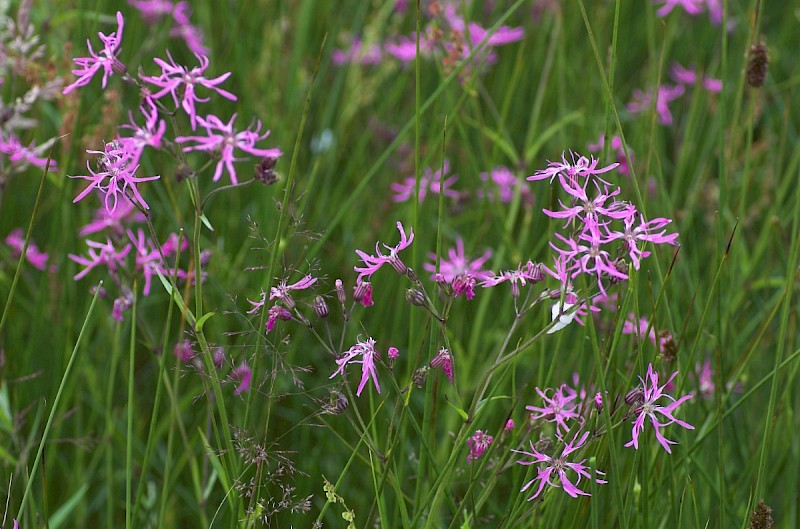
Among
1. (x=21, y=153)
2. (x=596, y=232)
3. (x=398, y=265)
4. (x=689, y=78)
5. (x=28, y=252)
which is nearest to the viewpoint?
(x=596, y=232)

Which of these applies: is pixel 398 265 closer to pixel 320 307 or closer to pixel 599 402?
pixel 320 307

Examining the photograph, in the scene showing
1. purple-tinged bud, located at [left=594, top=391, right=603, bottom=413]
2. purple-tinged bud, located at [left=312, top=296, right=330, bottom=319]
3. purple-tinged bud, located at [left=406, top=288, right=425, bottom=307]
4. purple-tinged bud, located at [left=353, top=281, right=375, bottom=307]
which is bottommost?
purple-tinged bud, located at [left=594, top=391, right=603, bottom=413]

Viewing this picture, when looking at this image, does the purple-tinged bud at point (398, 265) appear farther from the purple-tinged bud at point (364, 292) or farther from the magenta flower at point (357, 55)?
the magenta flower at point (357, 55)

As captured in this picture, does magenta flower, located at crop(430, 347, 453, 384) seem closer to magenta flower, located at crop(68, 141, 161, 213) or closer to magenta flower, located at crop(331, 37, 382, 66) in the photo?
magenta flower, located at crop(68, 141, 161, 213)

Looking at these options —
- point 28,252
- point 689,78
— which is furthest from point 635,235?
point 689,78

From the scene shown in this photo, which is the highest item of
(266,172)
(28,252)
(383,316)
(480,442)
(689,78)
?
(266,172)

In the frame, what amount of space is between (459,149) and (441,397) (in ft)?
3.45

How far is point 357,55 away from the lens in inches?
105

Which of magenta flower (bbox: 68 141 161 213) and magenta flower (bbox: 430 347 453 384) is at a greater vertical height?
magenta flower (bbox: 68 141 161 213)

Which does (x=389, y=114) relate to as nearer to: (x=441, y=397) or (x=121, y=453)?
(x=441, y=397)

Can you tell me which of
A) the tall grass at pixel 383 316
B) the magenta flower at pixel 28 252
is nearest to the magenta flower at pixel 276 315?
the tall grass at pixel 383 316

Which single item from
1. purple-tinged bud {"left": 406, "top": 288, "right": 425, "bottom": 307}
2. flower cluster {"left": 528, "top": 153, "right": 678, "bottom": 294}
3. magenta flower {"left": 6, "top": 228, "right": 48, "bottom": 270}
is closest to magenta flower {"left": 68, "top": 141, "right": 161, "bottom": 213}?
purple-tinged bud {"left": 406, "top": 288, "right": 425, "bottom": 307}

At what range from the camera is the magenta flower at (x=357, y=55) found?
266cm

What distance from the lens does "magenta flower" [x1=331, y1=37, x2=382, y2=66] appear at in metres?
2.66
